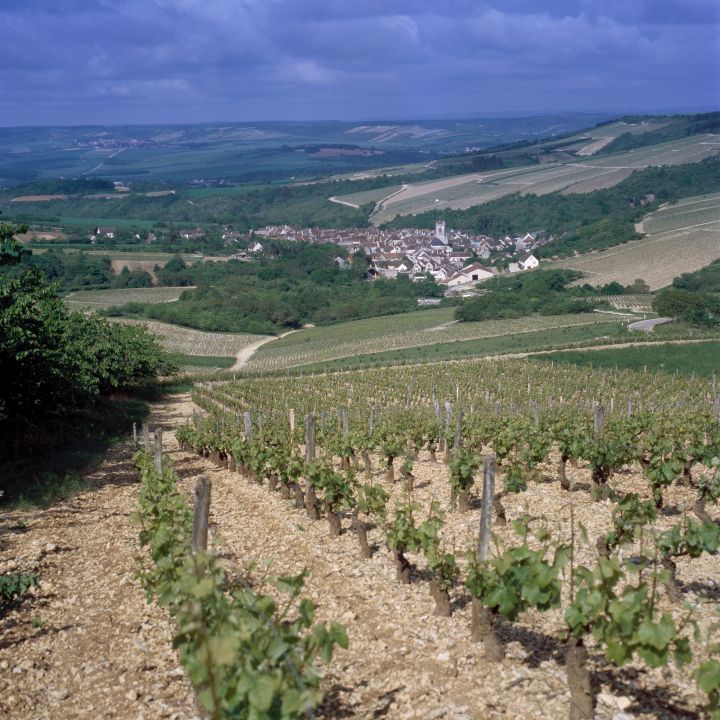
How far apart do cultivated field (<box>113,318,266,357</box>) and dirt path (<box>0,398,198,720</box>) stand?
5069 cm

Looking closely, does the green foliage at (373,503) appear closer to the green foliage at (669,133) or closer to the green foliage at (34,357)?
the green foliage at (34,357)

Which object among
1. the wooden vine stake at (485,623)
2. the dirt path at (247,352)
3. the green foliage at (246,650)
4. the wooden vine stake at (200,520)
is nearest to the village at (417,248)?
the dirt path at (247,352)

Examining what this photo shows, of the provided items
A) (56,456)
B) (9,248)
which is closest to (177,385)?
(56,456)

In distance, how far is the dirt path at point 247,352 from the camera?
187 feet

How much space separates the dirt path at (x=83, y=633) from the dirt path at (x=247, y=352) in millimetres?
44215

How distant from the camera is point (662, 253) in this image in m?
88.8

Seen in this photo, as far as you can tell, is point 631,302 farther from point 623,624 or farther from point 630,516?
point 623,624

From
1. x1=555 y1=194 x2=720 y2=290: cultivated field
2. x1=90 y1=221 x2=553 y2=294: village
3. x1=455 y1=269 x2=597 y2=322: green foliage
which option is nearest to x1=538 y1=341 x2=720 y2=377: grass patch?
x1=455 y1=269 x2=597 y2=322: green foliage

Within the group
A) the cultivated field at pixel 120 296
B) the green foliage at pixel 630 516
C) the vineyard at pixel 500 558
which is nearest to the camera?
the vineyard at pixel 500 558

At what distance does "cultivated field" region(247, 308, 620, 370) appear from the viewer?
A: 56.7m

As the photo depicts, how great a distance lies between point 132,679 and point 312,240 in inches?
5042

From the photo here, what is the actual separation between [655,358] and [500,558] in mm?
38348

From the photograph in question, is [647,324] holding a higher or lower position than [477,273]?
lower

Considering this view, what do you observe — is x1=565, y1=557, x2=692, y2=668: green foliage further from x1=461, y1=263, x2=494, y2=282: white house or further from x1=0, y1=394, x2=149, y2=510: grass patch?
x1=461, y1=263, x2=494, y2=282: white house
